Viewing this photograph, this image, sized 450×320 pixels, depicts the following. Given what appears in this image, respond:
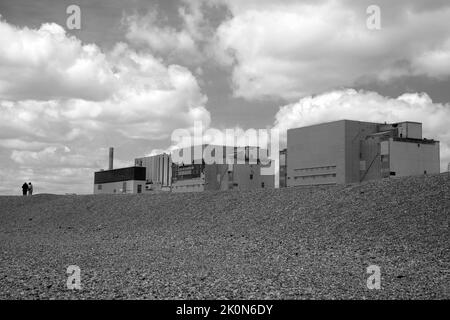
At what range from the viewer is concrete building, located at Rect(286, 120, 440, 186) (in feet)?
100

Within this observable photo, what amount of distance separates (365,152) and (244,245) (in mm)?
16104

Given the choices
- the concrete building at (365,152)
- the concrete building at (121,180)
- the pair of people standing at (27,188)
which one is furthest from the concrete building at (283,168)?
the concrete building at (121,180)

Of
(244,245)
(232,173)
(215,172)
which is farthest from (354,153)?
(215,172)

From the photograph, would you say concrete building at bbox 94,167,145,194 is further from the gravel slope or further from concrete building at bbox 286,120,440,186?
concrete building at bbox 286,120,440,186

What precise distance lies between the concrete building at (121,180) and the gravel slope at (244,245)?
36.2 meters

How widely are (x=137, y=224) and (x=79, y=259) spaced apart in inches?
407

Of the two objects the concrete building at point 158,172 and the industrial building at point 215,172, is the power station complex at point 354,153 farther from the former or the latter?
the concrete building at point 158,172

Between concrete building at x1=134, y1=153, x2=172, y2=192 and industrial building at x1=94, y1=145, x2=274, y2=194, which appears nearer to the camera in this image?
industrial building at x1=94, y1=145, x2=274, y2=194

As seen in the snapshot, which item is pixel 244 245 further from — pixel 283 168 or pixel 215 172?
pixel 215 172

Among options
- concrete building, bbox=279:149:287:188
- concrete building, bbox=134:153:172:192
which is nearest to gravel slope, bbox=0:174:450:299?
concrete building, bbox=279:149:287:188

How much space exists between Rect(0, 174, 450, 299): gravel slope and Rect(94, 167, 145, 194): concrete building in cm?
3620

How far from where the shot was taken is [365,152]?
31922 millimetres

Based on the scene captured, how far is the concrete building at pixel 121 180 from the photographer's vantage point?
225 ft
